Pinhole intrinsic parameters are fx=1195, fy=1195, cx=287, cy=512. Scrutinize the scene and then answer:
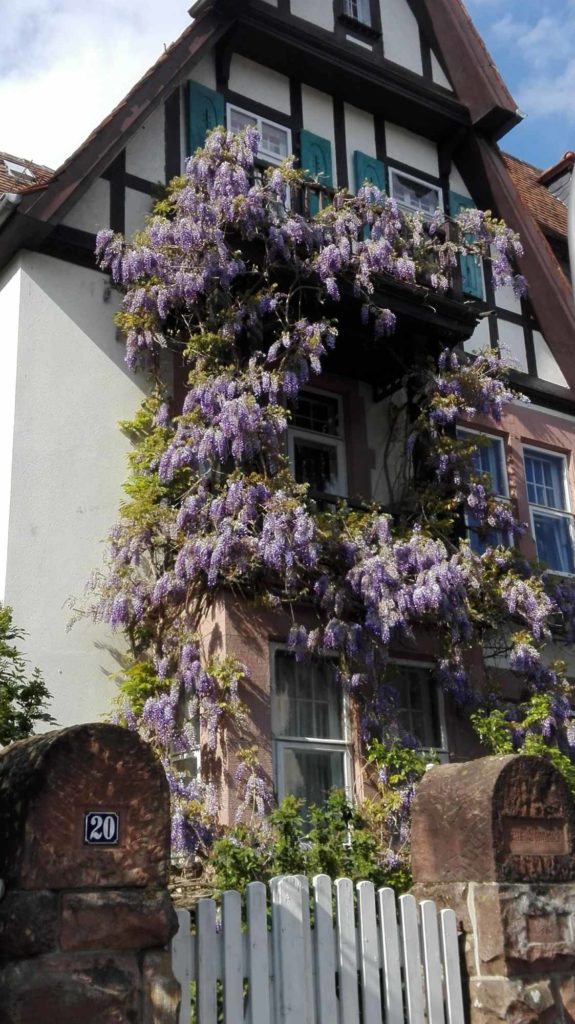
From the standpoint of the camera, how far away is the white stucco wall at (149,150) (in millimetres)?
11969

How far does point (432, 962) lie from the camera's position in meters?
5.80

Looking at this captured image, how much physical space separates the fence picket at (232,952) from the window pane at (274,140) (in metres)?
9.98

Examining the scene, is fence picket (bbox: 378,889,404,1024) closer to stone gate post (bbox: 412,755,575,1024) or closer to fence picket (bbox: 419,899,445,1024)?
fence picket (bbox: 419,899,445,1024)

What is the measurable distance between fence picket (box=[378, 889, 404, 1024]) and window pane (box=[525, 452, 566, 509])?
916cm

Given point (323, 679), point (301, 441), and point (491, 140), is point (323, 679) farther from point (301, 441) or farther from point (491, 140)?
point (491, 140)

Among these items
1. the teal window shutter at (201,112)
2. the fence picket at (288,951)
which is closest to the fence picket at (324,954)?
the fence picket at (288,951)

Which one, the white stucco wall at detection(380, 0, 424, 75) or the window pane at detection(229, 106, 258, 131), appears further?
the white stucco wall at detection(380, 0, 424, 75)

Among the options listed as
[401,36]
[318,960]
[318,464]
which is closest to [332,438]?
[318,464]

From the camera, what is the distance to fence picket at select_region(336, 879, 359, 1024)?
539cm

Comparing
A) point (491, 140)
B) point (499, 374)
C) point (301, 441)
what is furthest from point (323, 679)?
point (491, 140)

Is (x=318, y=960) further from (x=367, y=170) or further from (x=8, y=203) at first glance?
(x=367, y=170)

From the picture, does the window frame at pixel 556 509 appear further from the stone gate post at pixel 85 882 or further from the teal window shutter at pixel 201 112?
the stone gate post at pixel 85 882

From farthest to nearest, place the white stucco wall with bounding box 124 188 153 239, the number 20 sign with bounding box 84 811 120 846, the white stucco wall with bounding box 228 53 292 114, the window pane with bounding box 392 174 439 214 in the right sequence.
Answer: the window pane with bounding box 392 174 439 214 → the white stucco wall with bounding box 228 53 292 114 → the white stucco wall with bounding box 124 188 153 239 → the number 20 sign with bounding box 84 811 120 846

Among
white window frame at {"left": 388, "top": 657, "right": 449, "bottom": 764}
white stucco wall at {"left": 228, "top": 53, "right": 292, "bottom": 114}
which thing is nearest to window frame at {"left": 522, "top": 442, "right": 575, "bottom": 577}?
white window frame at {"left": 388, "top": 657, "right": 449, "bottom": 764}
